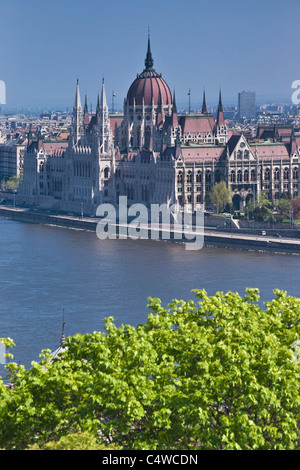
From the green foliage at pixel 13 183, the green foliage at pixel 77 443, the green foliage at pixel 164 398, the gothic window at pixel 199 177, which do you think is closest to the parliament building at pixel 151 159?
the gothic window at pixel 199 177

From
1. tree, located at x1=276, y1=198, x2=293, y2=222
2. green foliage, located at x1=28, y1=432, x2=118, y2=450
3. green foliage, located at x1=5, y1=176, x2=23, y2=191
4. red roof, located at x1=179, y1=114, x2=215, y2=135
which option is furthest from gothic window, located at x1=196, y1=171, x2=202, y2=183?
green foliage, located at x1=28, y1=432, x2=118, y2=450

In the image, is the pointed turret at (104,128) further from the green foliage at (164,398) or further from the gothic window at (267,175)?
the green foliage at (164,398)

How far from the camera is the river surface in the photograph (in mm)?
40125

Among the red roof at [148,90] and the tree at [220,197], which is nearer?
the tree at [220,197]

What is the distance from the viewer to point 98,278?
52281 millimetres

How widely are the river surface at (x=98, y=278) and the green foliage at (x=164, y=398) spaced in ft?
38.4

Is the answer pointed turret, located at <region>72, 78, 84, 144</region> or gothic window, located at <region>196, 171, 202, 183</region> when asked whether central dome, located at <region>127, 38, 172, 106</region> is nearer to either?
pointed turret, located at <region>72, 78, 84, 144</region>

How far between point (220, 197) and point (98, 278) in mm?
25525

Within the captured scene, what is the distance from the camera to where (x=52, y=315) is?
137 ft

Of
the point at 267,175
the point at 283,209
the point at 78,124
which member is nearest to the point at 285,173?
the point at 267,175

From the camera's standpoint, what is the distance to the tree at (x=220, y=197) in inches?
3007

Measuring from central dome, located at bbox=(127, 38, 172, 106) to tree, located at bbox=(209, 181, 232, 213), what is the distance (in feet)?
46.4
